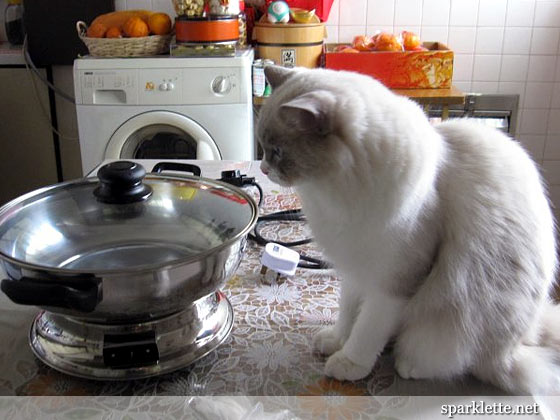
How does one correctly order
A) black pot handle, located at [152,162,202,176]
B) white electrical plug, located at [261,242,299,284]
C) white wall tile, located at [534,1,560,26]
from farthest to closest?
white wall tile, located at [534,1,560,26], black pot handle, located at [152,162,202,176], white electrical plug, located at [261,242,299,284]

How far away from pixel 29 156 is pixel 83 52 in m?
0.69

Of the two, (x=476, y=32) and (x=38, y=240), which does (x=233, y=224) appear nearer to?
(x=38, y=240)

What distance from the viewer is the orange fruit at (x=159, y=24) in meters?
2.67

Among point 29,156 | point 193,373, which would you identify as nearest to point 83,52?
point 29,156

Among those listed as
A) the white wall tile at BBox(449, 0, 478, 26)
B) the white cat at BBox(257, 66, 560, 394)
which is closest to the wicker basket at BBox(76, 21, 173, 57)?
the white wall tile at BBox(449, 0, 478, 26)

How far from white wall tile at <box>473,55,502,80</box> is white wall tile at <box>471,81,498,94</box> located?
0.07 feet

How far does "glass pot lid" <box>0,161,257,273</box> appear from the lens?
0.82m

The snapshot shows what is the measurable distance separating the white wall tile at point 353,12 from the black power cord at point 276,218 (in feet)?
6.45

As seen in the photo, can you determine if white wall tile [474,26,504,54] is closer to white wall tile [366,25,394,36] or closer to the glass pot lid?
white wall tile [366,25,394,36]

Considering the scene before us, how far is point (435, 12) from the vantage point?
10.1 feet

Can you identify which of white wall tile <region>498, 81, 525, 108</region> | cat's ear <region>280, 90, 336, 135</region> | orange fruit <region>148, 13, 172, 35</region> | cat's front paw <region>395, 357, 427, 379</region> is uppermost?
orange fruit <region>148, 13, 172, 35</region>

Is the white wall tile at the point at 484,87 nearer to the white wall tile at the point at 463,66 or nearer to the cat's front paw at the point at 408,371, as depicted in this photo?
the white wall tile at the point at 463,66

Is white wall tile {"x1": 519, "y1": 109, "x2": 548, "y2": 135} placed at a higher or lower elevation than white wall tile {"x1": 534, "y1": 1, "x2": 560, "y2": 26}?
lower

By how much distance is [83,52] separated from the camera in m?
3.07
